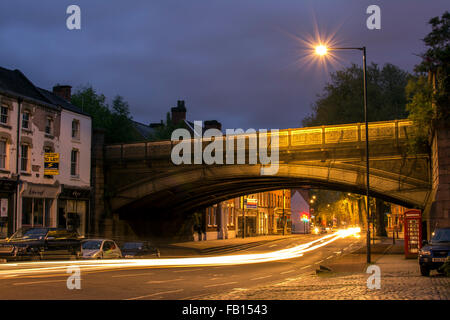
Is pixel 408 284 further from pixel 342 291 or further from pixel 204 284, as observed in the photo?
pixel 204 284

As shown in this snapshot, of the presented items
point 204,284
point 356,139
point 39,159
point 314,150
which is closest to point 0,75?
point 39,159

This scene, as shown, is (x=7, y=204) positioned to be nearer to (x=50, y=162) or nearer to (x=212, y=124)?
(x=50, y=162)

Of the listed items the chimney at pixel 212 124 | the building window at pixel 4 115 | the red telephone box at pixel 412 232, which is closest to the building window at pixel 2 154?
the building window at pixel 4 115

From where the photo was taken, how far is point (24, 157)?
37812 millimetres

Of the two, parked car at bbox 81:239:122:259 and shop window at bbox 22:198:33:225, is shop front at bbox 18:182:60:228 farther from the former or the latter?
parked car at bbox 81:239:122:259

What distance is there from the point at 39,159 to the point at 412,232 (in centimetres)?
2564

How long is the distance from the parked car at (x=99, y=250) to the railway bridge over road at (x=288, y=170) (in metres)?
14.7

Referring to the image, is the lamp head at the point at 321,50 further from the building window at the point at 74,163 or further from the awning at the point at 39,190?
the building window at the point at 74,163

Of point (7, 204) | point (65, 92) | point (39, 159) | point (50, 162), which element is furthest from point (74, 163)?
point (65, 92)

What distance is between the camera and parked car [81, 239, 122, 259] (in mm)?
27041

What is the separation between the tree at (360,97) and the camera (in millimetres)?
52625

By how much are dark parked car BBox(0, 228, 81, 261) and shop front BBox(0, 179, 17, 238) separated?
700cm

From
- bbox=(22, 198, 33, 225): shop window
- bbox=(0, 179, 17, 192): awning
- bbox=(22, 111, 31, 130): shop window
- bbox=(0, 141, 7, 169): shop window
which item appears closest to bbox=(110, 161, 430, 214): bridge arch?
bbox=(22, 198, 33, 225): shop window
